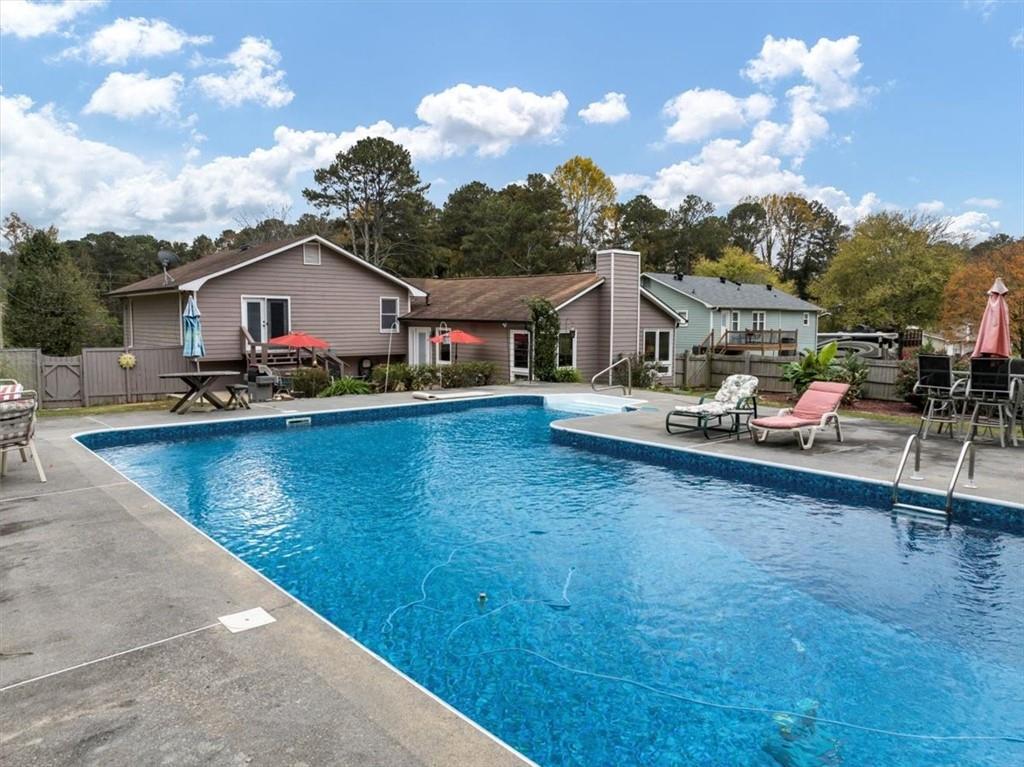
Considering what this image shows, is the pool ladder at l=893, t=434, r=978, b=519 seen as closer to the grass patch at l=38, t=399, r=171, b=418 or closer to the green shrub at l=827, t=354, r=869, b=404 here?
the green shrub at l=827, t=354, r=869, b=404

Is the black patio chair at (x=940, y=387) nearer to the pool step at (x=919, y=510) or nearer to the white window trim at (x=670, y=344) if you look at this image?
the pool step at (x=919, y=510)

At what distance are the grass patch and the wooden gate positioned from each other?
42 centimetres

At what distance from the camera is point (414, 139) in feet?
156

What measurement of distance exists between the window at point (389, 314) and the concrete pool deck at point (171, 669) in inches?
705

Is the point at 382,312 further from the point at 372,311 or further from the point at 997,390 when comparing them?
the point at 997,390

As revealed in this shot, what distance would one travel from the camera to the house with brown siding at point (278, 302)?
786 inches

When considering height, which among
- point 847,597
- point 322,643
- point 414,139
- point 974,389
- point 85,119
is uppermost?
point 414,139

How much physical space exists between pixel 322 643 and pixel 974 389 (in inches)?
438

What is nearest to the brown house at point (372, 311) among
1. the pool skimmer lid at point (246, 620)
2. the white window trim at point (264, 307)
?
the white window trim at point (264, 307)

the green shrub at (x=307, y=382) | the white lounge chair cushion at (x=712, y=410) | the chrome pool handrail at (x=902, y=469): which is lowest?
the chrome pool handrail at (x=902, y=469)

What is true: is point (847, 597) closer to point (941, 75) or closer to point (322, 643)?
point (322, 643)

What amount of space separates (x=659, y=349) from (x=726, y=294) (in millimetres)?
11757

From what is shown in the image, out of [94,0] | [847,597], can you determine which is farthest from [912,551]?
[94,0]

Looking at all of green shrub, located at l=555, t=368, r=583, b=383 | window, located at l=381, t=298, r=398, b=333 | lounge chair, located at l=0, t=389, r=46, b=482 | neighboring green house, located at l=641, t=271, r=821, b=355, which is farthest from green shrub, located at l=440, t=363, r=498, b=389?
neighboring green house, located at l=641, t=271, r=821, b=355
